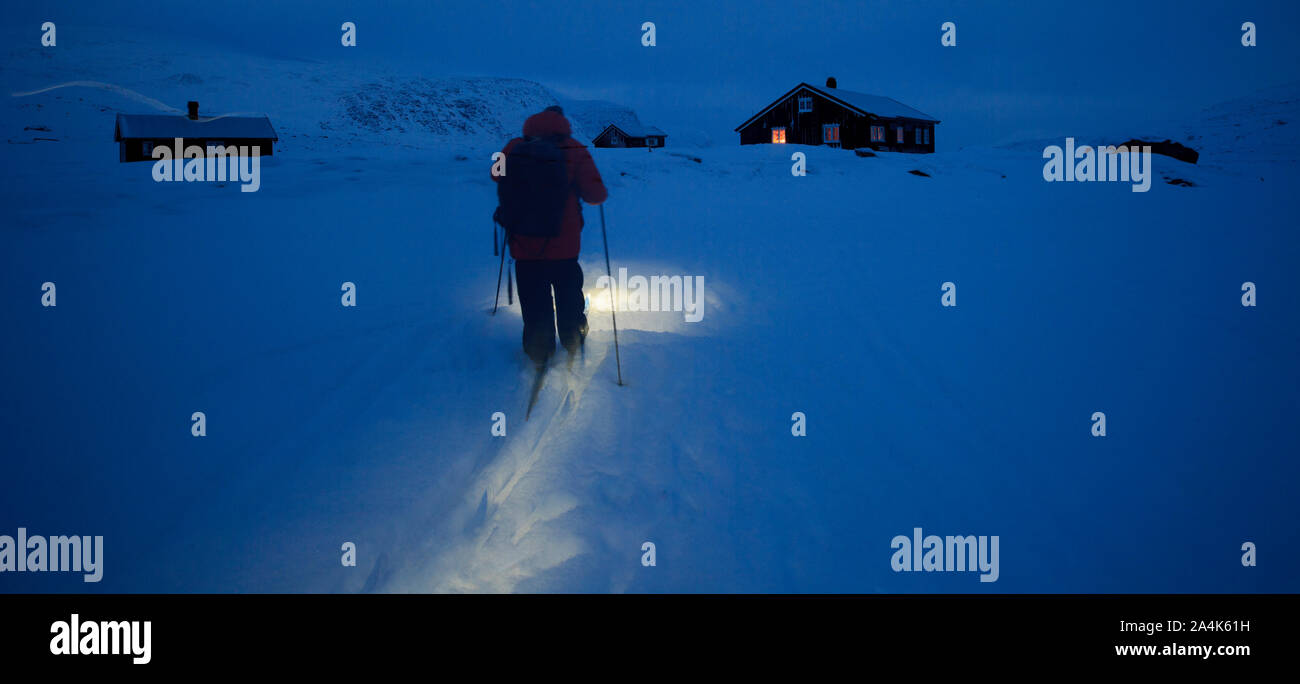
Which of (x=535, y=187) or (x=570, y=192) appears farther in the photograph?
(x=570, y=192)

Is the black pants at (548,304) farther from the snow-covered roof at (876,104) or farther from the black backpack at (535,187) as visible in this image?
the snow-covered roof at (876,104)

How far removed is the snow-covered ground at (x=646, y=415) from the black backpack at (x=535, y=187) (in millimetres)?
1446

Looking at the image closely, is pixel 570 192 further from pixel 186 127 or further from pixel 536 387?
pixel 186 127

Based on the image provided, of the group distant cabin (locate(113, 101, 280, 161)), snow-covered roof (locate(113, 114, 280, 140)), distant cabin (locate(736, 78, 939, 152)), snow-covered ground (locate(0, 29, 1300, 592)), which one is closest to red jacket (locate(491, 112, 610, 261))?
snow-covered ground (locate(0, 29, 1300, 592))

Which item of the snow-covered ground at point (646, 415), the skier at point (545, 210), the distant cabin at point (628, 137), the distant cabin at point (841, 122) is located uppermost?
the distant cabin at point (628, 137)

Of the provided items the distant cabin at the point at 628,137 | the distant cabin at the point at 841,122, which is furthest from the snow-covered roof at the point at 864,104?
the distant cabin at the point at 628,137

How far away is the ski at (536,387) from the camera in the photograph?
205 inches

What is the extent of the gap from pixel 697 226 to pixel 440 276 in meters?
7.33

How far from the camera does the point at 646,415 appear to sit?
514cm

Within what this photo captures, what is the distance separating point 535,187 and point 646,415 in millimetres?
2098

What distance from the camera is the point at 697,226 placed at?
15219mm

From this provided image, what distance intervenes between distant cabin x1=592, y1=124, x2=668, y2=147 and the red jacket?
175 ft

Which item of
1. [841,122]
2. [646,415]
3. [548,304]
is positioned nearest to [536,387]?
[548,304]
